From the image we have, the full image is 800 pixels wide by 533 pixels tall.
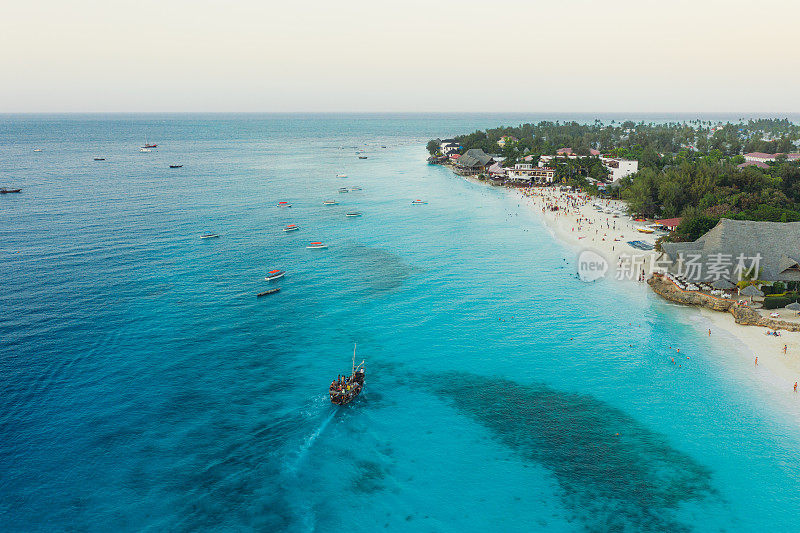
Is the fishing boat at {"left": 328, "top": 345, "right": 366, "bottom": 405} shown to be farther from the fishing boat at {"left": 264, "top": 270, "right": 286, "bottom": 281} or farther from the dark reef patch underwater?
the fishing boat at {"left": 264, "top": 270, "right": 286, "bottom": 281}

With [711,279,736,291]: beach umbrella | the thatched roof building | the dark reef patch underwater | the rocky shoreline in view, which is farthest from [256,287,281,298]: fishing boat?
[711,279,736,291]: beach umbrella

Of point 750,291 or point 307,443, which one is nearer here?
point 307,443

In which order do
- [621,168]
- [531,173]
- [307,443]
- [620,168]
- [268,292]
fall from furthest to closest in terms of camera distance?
[531,173] → [620,168] → [621,168] → [268,292] → [307,443]

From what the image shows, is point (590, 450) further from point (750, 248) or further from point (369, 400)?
point (750, 248)

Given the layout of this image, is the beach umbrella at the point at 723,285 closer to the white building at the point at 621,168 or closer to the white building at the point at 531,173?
the white building at the point at 621,168

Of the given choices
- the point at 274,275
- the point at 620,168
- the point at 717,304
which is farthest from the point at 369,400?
the point at 620,168

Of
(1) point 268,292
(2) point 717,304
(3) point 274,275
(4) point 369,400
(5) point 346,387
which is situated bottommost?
(4) point 369,400
